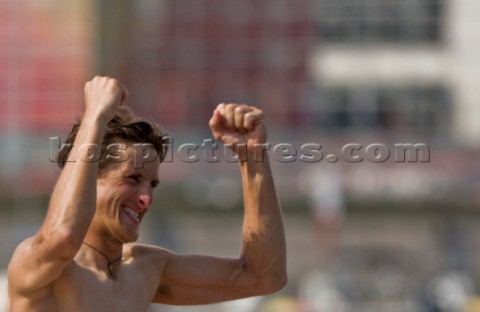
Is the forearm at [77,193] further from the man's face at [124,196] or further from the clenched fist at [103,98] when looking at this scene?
the man's face at [124,196]

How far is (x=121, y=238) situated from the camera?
4.51 meters

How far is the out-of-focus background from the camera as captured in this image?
31.4 metres

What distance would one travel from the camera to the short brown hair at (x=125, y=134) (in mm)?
4527

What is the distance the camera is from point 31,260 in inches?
165

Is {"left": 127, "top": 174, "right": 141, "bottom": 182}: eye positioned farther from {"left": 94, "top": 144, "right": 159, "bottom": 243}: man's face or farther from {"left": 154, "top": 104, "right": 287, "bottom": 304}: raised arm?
{"left": 154, "top": 104, "right": 287, "bottom": 304}: raised arm

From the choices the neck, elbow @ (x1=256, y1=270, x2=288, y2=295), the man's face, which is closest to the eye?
the man's face

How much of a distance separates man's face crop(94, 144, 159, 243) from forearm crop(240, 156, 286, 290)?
15.1 inches

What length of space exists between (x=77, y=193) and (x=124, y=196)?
13.8 inches

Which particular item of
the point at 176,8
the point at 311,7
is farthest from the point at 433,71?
the point at 176,8

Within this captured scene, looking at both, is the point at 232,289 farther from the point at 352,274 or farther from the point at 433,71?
the point at 433,71

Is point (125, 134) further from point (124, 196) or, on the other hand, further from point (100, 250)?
point (100, 250)

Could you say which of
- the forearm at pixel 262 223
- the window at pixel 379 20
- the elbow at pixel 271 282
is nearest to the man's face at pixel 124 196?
the forearm at pixel 262 223

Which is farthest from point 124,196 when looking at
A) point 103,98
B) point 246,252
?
point 246,252

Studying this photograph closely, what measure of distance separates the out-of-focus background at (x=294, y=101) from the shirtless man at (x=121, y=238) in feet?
79.9
